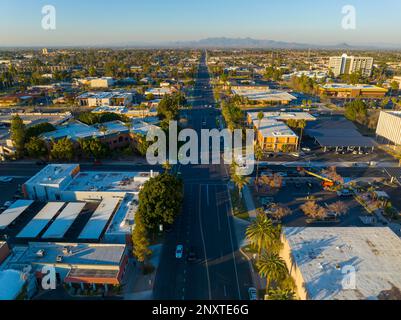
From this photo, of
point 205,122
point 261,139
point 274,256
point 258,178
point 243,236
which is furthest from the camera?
point 205,122

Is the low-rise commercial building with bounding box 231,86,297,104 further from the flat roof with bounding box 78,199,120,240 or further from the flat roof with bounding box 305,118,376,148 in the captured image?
the flat roof with bounding box 78,199,120,240

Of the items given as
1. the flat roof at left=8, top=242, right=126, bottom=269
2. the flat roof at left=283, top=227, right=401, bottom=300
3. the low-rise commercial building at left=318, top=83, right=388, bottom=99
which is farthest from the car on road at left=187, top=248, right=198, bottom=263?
the low-rise commercial building at left=318, top=83, right=388, bottom=99

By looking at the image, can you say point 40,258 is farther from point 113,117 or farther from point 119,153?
point 113,117

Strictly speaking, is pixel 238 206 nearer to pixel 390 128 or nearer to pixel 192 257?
pixel 192 257

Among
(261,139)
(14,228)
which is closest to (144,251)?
(14,228)

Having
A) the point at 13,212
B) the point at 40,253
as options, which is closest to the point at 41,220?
the point at 13,212
